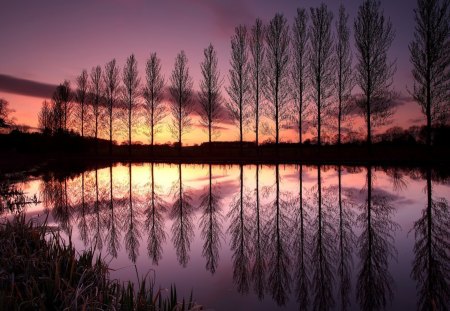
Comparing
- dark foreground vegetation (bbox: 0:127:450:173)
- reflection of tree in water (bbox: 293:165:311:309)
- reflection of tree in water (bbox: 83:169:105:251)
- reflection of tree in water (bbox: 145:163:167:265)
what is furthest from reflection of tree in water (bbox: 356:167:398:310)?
dark foreground vegetation (bbox: 0:127:450:173)

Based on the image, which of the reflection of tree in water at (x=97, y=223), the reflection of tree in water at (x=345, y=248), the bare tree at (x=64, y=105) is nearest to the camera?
the reflection of tree in water at (x=345, y=248)

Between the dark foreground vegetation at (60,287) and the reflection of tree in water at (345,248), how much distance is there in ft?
5.97

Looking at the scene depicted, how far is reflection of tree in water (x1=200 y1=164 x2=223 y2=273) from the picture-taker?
571 cm

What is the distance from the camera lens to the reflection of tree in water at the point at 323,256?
4.06 meters

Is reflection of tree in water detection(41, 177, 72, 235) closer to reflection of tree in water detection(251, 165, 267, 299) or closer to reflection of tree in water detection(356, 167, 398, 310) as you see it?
reflection of tree in water detection(251, 165, 267, 299)

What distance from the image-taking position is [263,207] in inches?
383

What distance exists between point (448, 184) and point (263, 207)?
23.0ft

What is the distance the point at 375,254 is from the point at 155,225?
440 cm

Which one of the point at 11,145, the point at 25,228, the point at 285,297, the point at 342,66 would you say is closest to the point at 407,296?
the point at 285,297

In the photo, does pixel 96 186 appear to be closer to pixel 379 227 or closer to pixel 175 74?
pixel 379 227

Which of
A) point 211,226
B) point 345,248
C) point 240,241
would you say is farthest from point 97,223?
point 345,248

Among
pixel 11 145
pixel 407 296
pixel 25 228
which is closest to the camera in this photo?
pixel 407 296

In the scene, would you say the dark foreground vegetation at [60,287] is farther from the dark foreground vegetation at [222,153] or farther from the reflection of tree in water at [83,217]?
the dark foreground vegetation at [222,153]

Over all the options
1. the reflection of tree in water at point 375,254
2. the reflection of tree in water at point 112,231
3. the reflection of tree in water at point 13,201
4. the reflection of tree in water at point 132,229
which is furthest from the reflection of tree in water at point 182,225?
the reflection of tree in water at point 13,201
